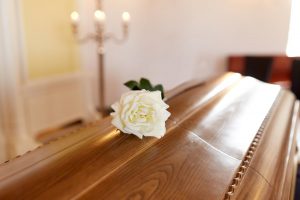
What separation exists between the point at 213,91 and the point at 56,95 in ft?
7.61

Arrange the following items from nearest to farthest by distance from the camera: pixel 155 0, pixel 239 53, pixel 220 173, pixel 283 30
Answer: pixel 220 173 → pixel 283 30 → pixel 239 53 → pixel 155 0

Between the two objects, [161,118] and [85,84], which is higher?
[161,118]

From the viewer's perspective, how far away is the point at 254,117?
1257 millimetres

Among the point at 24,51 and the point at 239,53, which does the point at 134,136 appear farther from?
the point at 239,53

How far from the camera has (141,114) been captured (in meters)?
0.84

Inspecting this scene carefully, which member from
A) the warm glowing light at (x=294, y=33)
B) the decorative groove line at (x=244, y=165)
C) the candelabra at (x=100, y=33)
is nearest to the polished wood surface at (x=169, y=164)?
the decorative groove line at (x=244, y=165)

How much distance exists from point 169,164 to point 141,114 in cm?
16

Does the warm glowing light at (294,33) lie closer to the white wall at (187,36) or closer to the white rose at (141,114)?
the white wall at (187,36)

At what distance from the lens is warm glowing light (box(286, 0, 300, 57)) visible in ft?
11.9

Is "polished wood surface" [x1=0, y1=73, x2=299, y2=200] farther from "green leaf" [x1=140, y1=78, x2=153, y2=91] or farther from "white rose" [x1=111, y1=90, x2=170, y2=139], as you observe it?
"green leaf" [x1=140, y1=78, x2=153, y2=91]

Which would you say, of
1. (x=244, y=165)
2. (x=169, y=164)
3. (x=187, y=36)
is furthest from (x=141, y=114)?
(x=187, y=36)

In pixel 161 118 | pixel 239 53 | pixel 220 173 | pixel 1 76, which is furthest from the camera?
pixel 239 53

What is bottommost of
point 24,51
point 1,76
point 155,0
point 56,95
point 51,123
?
point 51,123

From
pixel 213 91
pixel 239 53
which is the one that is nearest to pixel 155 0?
pixel 239 53
